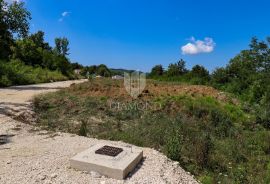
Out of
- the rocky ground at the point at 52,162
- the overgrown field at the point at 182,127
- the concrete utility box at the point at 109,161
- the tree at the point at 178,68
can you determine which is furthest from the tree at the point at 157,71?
the concrete utility box at the point at 109,161

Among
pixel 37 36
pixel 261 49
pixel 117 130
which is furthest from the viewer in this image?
pixel 37 36

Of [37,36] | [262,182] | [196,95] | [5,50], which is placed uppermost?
[37,36]

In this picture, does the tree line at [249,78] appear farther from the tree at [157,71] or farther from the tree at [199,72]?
the tree at [157,71]

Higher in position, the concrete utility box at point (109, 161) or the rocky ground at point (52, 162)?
the concrete utility box at point (109, 161)

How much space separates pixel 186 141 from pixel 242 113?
166 inches

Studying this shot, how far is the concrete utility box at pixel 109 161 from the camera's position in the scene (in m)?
4.34

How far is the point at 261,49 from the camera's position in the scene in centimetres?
1560

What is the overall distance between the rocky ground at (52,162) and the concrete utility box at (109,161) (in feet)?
0.28

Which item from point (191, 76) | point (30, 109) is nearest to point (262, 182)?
point (30, 109)

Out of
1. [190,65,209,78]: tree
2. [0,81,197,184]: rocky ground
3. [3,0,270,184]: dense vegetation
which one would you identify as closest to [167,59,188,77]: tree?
[190,65,209,78]: tree

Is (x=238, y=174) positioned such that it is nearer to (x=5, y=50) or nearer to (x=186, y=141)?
(x=186, y=141)
